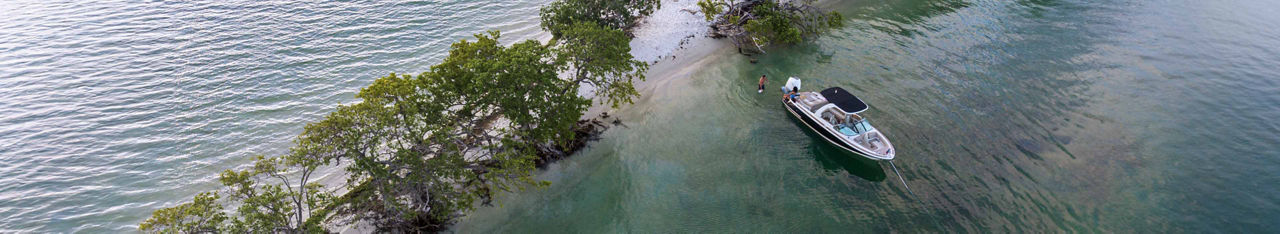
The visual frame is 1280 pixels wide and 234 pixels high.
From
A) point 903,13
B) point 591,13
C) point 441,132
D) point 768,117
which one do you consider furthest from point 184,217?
point 903,13

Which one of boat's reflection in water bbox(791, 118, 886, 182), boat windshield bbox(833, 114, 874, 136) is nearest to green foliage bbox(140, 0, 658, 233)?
boat's reflection in water bbox(791, 118, 886, 182)

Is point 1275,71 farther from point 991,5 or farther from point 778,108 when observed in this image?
point 778,108

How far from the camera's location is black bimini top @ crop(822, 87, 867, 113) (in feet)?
81.0

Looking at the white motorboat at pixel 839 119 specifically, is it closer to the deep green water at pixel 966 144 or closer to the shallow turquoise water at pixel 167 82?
the deep green water at pixel 966 144

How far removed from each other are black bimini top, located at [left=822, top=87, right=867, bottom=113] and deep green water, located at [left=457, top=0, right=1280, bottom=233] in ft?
7.26

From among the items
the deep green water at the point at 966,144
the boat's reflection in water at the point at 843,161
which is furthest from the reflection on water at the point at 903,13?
the boat's reflection in water at the point at 843,161

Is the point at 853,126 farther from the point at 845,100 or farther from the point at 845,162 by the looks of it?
the point at 845,162

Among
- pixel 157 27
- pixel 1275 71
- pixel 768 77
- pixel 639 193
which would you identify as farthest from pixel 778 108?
pixel 157 27

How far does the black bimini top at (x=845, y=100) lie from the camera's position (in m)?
24.7

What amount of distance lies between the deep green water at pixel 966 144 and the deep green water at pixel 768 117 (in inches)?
5.1

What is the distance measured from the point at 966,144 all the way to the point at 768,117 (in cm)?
987

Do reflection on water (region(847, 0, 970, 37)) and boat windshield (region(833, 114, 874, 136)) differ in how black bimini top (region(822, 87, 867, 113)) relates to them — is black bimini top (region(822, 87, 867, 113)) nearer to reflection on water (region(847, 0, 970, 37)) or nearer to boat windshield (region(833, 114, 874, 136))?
boat windshield (region(833, 114, 874, 136))

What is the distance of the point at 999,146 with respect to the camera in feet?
80.3

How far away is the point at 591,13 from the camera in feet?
103
